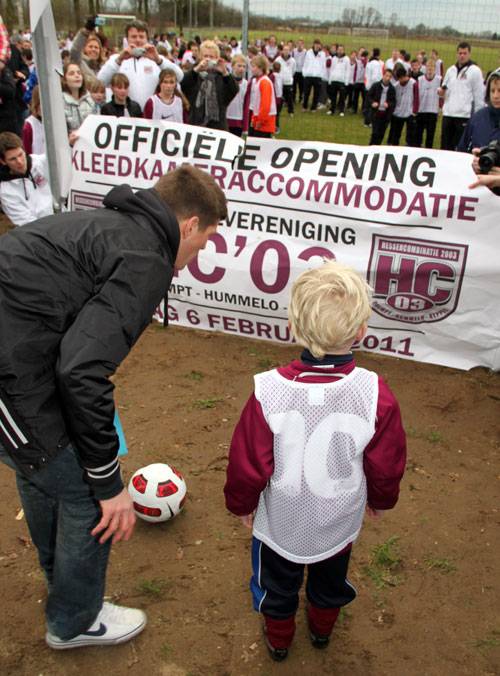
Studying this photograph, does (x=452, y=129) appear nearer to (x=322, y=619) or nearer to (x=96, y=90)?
(x=96, y=90)

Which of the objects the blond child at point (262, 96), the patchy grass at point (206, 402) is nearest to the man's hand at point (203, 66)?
the blond child at point (262, 96)

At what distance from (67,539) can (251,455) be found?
0.80m

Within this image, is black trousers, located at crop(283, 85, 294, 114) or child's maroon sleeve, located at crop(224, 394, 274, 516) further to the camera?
black trousers, located at crop(283, 85, 294, 114)

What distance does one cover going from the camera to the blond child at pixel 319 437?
6.42ft

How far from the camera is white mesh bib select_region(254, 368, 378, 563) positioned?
1.98 meters

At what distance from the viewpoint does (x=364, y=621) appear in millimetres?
2764

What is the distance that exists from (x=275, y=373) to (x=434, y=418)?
2638 mm

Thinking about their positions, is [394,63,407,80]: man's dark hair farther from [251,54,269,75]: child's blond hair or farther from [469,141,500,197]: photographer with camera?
[469,141,500,197]: photographer with camera

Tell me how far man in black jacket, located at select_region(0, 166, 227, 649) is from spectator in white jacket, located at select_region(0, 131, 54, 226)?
459 centimetres

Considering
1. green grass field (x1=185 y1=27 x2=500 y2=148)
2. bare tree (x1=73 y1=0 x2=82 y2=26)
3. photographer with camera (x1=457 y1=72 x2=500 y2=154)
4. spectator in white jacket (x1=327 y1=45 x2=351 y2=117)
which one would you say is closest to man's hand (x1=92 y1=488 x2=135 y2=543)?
photographer with camera (x1=457 y1=72 x2=500 y2=154)

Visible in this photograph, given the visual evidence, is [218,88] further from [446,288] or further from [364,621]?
[364,621]

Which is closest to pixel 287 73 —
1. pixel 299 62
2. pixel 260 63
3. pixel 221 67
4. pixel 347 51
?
pixel 347 51

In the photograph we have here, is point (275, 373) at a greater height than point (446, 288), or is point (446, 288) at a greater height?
point (275, 373)

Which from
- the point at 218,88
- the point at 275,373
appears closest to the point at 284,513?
the point at 275,373
